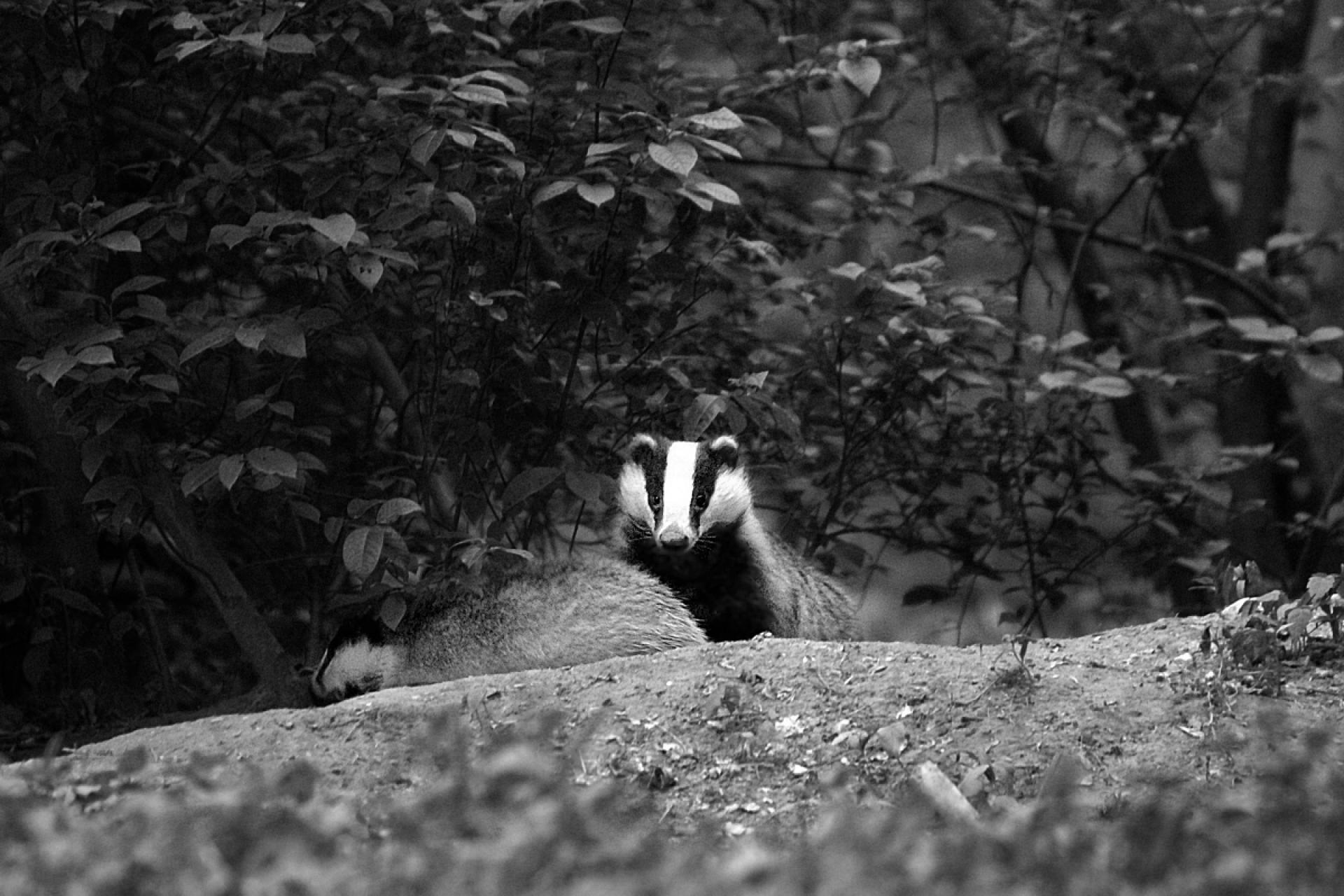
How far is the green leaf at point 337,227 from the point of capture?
13.6ft

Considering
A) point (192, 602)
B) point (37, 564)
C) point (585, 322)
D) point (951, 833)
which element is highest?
point (951, 833)

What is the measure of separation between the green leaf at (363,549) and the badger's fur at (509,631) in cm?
24

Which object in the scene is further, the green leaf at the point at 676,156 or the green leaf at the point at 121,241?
the green leaf at the point at 676,156

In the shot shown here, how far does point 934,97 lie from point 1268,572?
8.46ft

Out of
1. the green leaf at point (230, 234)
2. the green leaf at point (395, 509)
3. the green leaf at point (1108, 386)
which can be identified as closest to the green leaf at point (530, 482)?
the green leaf at point (395, 509)

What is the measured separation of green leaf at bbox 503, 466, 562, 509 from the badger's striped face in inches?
14.9

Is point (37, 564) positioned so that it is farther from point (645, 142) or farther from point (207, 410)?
point (645, 142)

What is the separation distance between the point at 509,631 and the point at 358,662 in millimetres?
456

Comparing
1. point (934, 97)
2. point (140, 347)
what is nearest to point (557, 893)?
point (140, 347)

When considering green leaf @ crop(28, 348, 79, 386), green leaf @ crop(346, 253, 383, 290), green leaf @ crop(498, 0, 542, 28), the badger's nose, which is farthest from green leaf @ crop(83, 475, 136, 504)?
green leaf @ crop(498, 0, 542, 28)

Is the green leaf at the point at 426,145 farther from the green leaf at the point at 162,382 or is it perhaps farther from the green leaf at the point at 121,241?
the green leaf at the point at 162,382

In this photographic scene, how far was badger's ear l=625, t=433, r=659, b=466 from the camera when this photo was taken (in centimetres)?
525

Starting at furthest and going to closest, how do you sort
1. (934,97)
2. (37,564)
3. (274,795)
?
(934,97)
(37,564)
(274,795)

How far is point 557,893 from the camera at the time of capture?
6.66ft
